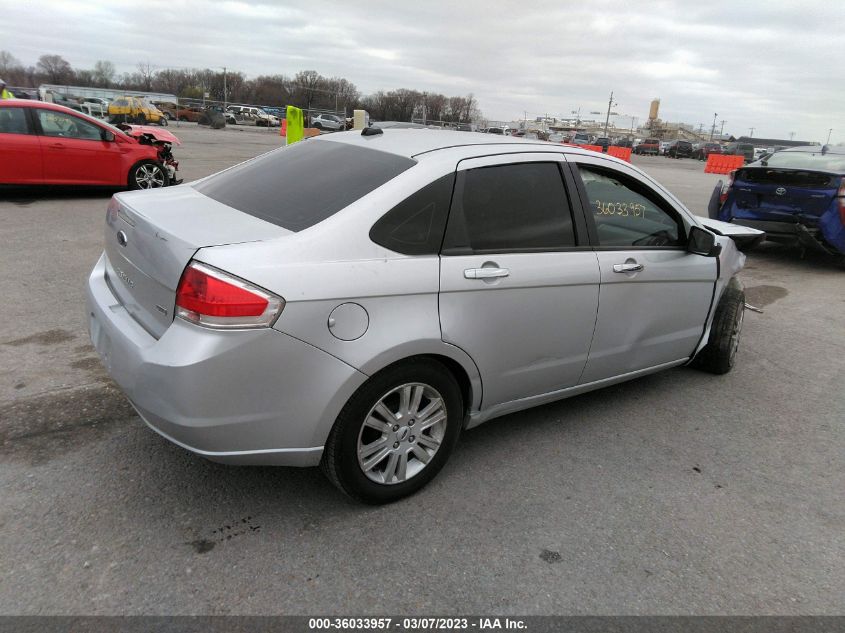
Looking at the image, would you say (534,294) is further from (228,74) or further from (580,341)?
(228,74)

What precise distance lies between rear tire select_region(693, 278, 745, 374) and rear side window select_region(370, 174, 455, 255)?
2.67m

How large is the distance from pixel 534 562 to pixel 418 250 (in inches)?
56.1

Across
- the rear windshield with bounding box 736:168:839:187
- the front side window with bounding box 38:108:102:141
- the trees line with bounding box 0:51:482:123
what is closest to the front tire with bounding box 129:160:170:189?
the front side window with bounding box 38:108:102:141

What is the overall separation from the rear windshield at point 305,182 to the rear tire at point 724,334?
2.84 m

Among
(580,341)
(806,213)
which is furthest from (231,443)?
(806,213)

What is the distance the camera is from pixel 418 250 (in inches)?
112

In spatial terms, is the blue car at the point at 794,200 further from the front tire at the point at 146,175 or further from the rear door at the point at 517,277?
the front tire at the point at 146,175

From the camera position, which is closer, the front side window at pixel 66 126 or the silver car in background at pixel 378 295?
the silver car in background at pixel 378 295

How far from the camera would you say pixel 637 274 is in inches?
145

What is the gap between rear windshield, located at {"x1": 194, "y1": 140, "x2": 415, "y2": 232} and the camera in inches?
114

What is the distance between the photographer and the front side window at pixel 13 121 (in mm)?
9516

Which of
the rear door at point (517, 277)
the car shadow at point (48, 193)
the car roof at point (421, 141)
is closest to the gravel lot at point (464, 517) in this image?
the rear door at point (517, 277)

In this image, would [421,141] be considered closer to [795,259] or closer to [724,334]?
[724,334]

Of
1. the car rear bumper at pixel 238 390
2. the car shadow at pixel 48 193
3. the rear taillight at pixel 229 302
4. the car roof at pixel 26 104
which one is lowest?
the car shadow at pixel 48 193
